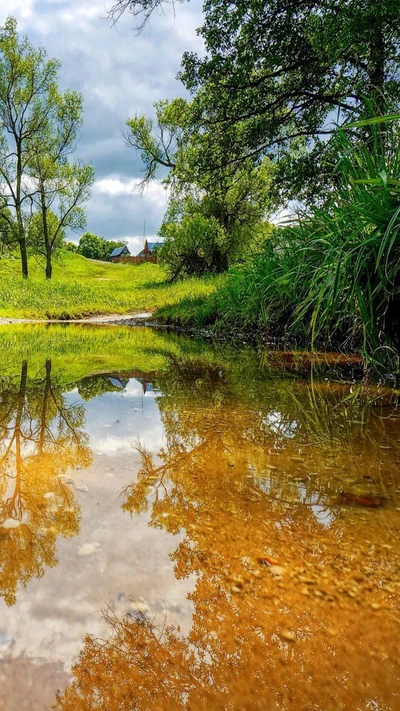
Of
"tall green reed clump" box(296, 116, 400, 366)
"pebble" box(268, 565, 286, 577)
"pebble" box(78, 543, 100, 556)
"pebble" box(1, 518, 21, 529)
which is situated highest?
"tall green reed clump" box(296, 116, 400, 366)

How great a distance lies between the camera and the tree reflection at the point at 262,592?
60cm

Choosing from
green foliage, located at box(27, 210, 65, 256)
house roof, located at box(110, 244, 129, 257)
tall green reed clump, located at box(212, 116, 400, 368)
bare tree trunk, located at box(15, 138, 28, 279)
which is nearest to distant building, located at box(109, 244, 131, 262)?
house roof, located at box(110, 244, 129, 257)

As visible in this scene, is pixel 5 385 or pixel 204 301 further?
pixel 204 301

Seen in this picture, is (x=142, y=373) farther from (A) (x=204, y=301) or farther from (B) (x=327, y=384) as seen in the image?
(A) (x=204, y=301)

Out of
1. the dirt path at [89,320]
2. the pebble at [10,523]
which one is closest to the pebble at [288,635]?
the pebble at [10,523]

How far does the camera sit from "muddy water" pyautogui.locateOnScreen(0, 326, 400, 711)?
24.0 inches

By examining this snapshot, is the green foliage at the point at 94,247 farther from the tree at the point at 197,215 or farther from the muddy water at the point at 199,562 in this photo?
the muddy water at the point at 199,562

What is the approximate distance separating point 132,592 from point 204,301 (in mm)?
7791

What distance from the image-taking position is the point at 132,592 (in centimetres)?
78

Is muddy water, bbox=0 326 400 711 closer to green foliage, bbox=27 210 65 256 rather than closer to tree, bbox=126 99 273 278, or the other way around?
tree, bbox=126 99 273 278

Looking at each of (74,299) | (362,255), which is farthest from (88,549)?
(74,299)

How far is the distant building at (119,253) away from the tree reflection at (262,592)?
83624mm

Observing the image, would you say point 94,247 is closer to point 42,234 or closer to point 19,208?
point 42,234

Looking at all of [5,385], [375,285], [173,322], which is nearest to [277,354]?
[375,285]
